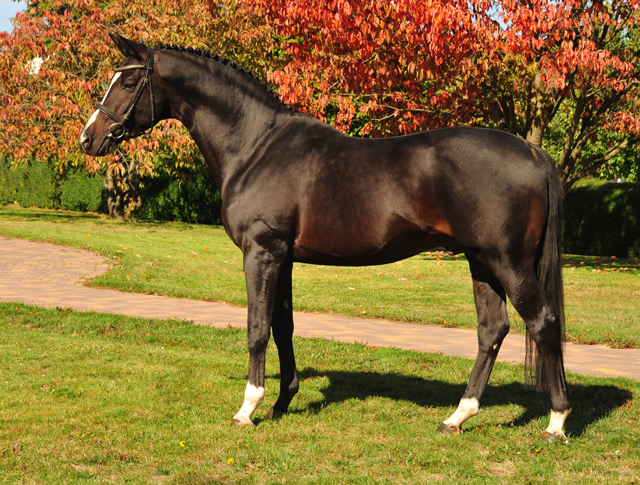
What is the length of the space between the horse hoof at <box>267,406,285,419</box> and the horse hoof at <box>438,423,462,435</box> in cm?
122

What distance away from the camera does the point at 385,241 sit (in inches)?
168

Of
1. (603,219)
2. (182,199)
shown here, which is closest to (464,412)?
(603,219)

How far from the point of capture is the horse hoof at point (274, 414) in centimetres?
480

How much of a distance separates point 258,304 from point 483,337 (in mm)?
1696

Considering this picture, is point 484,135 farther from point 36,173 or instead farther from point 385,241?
point 36,173

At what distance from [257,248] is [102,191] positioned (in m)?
29.4

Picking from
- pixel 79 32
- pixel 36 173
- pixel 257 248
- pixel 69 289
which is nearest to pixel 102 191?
pixel 36 173

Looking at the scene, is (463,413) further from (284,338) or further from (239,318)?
(239,318)

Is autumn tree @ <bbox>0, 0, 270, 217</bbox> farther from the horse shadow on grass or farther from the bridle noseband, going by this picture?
the bridle noseband

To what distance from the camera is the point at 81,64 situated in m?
22.4

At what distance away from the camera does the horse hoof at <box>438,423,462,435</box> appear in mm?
4445

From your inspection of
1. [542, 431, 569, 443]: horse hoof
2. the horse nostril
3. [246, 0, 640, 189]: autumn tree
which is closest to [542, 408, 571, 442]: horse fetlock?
[542, 431, 569, 443]: horse hoof

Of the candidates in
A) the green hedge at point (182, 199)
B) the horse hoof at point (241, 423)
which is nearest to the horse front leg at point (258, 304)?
the horse hoof at point (241, 423)

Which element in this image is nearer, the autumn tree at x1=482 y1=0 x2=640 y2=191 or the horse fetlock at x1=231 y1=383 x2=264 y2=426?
the horse fetlock at x1=231 y1=383 x2=264 y2=426
